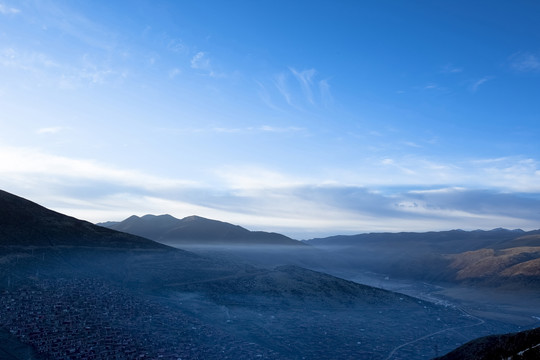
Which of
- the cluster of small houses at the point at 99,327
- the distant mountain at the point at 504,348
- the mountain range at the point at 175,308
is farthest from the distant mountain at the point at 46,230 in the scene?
the distant mountain at the point at 504,348

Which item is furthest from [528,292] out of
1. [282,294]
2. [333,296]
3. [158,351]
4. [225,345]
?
[158,351]

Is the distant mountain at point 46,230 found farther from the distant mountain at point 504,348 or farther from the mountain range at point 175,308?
the distant mountain at point 504,348

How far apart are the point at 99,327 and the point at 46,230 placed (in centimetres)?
5925

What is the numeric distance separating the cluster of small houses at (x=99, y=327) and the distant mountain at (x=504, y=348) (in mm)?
29912

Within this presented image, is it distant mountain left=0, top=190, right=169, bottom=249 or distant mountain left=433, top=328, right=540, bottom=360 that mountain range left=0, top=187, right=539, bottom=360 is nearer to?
distant mountain left=433, top=328, right=540, bottom=360

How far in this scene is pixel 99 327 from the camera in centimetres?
5409

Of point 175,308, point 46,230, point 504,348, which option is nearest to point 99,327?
point 175,308

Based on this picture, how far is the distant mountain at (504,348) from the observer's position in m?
28.5

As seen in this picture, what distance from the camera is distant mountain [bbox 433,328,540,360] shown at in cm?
2847

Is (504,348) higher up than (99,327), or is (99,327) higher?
(504,348)

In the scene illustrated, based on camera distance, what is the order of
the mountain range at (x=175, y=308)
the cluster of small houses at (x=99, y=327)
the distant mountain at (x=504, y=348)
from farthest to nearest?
1. the mountain range at (x=175, y=308)
2. the cluster of small houses at (x=99, y=327)
3. the distant mountain at (x=504, y=348)

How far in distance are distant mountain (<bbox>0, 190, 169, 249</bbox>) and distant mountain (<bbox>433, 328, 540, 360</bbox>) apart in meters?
84.5

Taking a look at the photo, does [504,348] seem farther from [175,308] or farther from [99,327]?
[175,308]

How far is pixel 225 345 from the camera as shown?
6066 cm
